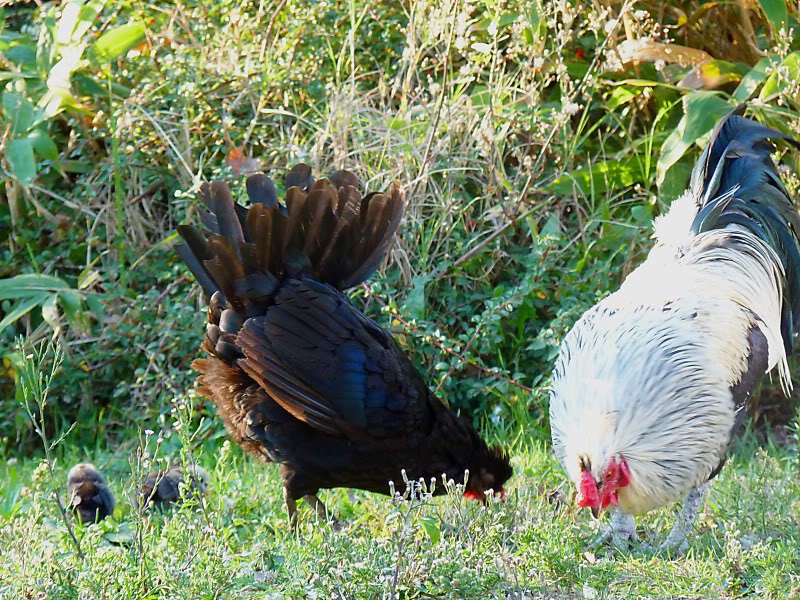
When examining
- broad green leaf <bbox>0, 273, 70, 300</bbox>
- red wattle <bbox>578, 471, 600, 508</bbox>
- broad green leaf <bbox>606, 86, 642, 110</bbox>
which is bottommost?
broad green leaf <bbox>0, 273, 70, 300</bbox>

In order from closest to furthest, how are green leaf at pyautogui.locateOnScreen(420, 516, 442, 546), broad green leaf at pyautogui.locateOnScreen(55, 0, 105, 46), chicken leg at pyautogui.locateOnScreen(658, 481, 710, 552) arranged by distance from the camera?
green leaf at pyautogui.locateOnScreen(420, 516, 442, 546) < chicken leg at pyautogui.locateOnScreen(658, 481, 710, 552) < broad green leaf at pyautogui.locateOnScreen(55, 0, 105, 46)

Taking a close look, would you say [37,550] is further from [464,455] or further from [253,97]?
[253,97]

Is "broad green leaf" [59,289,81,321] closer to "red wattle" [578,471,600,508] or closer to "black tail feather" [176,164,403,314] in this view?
"black tail feather" [176,164,403,314]

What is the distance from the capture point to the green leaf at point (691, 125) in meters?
6.43

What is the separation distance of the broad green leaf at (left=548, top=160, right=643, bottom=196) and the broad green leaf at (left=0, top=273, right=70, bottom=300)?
3.26 m

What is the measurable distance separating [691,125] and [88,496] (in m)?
3.94

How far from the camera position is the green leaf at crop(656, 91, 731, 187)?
643cm

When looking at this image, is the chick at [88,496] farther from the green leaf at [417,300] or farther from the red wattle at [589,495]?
the red wattle at [589,495]

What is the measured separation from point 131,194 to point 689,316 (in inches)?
175

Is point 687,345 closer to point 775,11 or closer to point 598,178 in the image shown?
point 598,178

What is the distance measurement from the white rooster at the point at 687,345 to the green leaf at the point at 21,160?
3.91 m

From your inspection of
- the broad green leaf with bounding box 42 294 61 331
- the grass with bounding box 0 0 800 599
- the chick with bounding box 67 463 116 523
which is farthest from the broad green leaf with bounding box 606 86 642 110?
the chick with bounding box 67 463 116 523

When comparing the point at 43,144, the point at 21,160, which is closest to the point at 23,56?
the point at 43,144

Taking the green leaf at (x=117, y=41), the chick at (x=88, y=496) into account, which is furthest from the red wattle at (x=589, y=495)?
the green leaf at (x=117, y=41)
